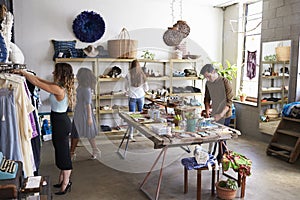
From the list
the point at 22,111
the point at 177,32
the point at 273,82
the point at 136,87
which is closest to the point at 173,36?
the point at 177,32

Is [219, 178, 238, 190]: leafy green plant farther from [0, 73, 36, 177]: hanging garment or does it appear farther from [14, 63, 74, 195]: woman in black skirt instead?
[0, 73, 36, 177]: hanging garment

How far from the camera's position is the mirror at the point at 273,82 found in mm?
4684

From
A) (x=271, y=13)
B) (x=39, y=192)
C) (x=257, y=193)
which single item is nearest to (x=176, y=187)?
(x=257, y=193)

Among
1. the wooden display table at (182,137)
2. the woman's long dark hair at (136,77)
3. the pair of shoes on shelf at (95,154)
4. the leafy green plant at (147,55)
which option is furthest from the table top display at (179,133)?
the leafy green plant at (147,55)

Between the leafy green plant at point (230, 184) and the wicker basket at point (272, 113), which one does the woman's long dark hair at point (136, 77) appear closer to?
the wicker basket at point (272, 113)

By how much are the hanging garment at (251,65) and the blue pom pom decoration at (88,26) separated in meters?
3.10

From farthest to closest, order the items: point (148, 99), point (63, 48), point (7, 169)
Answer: point (148, 99), point (63, 48), point (7, 169)

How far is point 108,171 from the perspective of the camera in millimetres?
3742

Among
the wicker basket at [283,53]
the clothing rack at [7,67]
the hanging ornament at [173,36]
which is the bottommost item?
the clothing rack at [7,67]

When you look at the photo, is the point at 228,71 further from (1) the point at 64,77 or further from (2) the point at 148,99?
(1) the point at 64,77

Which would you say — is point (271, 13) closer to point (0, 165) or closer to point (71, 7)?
point (71, 7)

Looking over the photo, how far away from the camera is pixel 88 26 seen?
543 centimetres

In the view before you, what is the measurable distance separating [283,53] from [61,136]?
3.80m

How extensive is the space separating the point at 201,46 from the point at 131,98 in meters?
2.34
